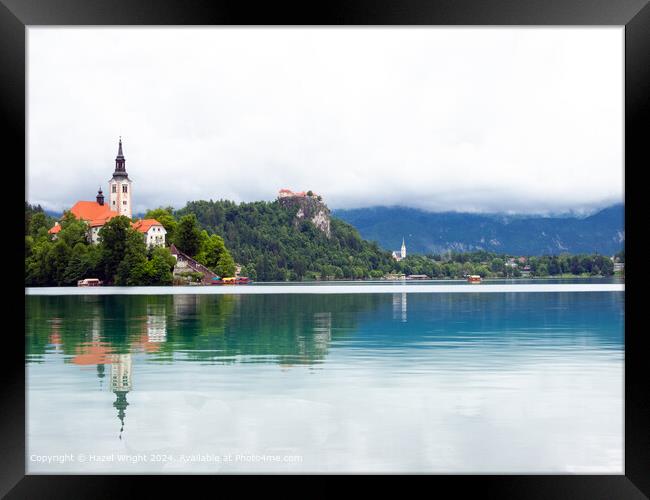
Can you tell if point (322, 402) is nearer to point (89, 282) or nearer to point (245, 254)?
point (89, 282)

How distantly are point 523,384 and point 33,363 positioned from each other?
4823 millimetres

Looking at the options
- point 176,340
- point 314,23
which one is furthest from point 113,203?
point 314,23

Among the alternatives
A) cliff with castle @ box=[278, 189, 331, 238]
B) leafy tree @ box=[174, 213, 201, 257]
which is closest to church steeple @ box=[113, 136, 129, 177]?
cliff with castle @ box=[278, 189, 331, 238]

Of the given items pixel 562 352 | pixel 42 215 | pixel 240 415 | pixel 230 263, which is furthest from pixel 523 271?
pixel 240 415

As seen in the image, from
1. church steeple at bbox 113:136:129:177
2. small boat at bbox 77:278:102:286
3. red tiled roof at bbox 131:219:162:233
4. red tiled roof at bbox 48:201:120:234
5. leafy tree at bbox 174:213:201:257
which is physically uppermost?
church steeple at bbox 113:136:129:177

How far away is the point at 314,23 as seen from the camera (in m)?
3.36

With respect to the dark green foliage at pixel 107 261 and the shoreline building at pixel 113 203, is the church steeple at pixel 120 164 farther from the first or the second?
the dark green foliage at pixel 107 261

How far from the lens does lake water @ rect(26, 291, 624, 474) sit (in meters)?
4.29

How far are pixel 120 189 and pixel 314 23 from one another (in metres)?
70.1

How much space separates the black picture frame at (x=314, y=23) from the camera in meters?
3.23

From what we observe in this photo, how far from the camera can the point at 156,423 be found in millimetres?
5250

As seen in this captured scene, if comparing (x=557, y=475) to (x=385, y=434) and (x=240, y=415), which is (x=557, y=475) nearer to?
(x=385, y=434)

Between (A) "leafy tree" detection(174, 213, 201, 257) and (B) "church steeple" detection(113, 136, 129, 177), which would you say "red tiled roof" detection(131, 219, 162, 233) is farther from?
(B) "church steeple" detection(113, 136, 129, 177)

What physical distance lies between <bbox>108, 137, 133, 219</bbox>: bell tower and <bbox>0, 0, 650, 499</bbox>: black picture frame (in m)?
69.0
